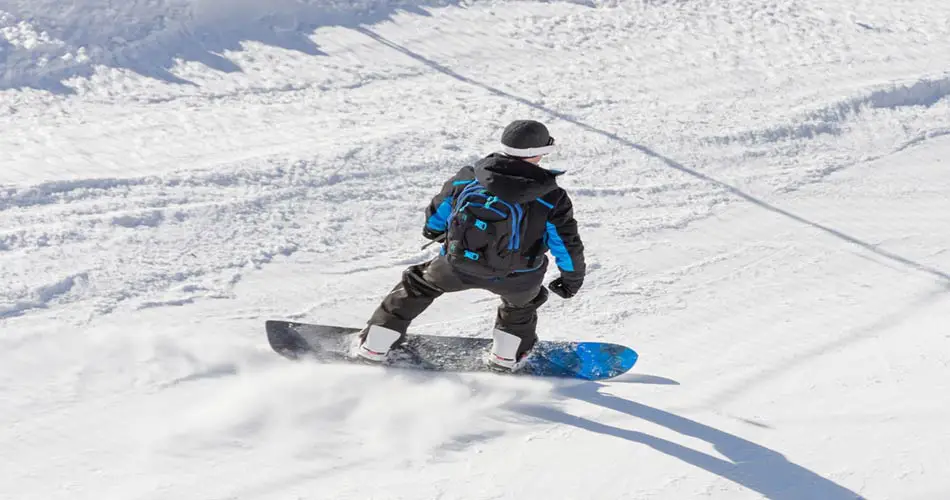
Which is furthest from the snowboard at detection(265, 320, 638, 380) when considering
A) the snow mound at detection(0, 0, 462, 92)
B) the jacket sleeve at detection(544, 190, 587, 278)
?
the snow mound at detection(0, 0, 462, 92)

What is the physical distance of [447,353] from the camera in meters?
4.98

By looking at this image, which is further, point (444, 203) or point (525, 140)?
point (444, 203)

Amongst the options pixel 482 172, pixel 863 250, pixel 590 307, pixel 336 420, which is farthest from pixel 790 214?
pixel 336 420

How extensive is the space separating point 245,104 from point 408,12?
2.50 meters

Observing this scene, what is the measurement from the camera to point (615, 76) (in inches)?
338

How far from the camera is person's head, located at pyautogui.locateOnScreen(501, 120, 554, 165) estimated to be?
4.16m

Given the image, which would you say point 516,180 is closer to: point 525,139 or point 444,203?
point 525,139

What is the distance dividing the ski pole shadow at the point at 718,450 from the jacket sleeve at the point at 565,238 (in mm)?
670

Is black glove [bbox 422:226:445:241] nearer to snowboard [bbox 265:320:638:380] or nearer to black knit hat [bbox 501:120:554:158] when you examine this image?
black knit hat [bbox 501:120:554:158]

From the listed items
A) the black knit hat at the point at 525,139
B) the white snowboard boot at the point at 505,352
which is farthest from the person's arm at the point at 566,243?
the white snowboard boot at the point at 505,352

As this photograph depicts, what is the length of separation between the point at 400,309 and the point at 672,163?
3.32 meters

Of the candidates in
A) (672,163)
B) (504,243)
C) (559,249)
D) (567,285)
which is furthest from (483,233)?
(672,163)

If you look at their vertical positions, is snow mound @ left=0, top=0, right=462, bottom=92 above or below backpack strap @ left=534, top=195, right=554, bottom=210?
above

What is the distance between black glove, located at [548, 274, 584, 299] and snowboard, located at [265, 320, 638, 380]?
55 cm
